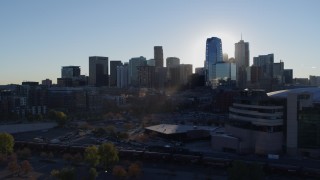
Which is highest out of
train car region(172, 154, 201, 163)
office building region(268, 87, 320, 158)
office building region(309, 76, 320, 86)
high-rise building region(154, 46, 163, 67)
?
high-rise building region(154, 46, 163, 67)

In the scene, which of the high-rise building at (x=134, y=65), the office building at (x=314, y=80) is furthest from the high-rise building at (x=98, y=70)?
the office building at (x=314, y=80)

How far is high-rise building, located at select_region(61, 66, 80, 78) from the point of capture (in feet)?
572

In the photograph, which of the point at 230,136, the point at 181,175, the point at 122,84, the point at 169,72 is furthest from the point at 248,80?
the point at 181,175

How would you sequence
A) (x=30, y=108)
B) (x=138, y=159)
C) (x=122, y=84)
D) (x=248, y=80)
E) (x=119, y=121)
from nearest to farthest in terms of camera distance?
1. (x=138, y=159)
2. (x=119, y=121)
3. (x=30, y=108)
4. (x=248, y=80)
5. (x=122, y=84)

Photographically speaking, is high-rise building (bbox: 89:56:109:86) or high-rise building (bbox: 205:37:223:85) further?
high-rise building (bbox: 205:37:223:85)

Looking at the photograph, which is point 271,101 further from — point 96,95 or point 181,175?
point 96,95

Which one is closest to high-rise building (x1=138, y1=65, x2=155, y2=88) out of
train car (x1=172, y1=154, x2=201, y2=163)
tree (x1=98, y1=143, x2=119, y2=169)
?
train car (x1=172, y1=154, x2=201, y2=163)

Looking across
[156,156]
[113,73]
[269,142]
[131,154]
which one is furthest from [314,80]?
[131,154]

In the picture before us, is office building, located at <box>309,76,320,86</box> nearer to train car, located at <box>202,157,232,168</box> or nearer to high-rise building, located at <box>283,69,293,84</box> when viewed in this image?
high-rise building, located at <box>283,69,293,84</box>

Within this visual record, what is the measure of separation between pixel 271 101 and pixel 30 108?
183ft

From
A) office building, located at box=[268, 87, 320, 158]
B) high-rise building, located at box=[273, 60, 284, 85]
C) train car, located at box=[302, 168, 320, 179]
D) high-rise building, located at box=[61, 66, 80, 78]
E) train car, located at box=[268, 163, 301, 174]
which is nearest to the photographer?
train car, located at box=[302, 168, 320, 179]

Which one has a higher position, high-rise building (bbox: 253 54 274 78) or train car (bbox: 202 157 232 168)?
high-rise building (bbox: 253 54 274 78)

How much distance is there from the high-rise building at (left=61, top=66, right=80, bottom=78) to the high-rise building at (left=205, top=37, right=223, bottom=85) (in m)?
55.5

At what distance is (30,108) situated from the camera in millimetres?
84438
